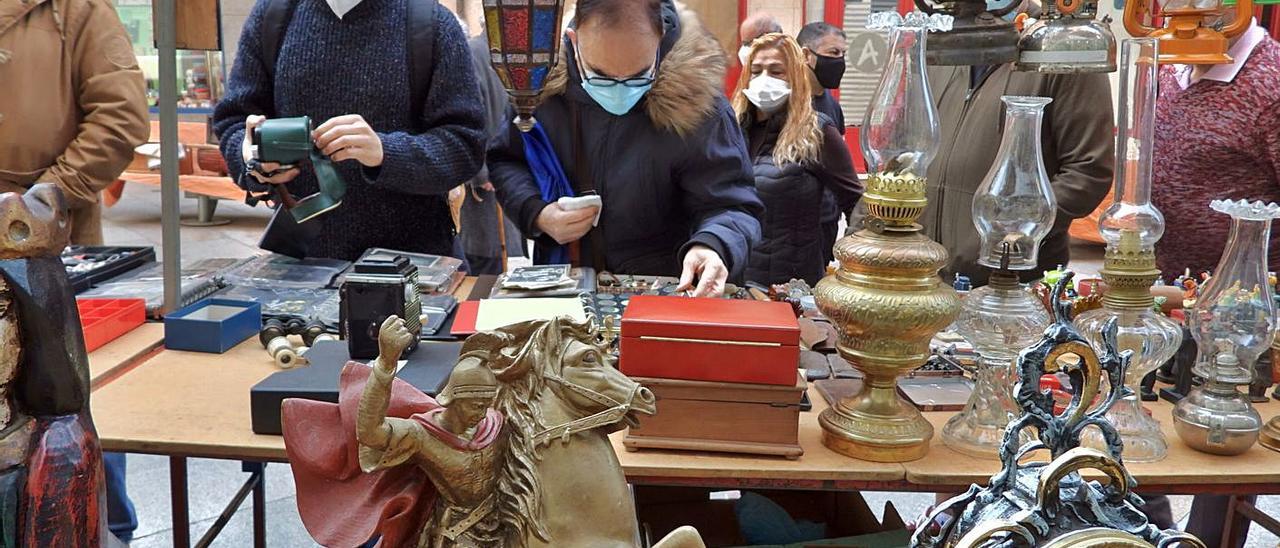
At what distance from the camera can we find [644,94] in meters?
2.69

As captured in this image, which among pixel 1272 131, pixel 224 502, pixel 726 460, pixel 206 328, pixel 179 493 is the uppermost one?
pixel 1272 131

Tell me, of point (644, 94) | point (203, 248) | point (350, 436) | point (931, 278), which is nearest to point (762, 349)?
point (931, 278)

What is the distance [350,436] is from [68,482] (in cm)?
35

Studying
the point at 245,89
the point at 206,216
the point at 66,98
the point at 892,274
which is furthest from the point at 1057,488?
the point at 206,216

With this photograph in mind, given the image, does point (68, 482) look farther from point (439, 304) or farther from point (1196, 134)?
point (1196, 134)

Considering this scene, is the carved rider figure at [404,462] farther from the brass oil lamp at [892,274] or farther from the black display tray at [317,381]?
the brass oil lamp at [892,274]

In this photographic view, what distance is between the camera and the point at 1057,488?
875 millimetres

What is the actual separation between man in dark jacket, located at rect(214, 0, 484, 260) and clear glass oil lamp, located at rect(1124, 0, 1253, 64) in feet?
5.18

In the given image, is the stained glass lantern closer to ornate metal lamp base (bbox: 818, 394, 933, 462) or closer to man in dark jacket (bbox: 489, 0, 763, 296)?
man in dark jacket (bbox: 489, 0, 763, 296)

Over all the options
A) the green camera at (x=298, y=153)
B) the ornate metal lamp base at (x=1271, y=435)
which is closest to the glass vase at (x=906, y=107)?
the ornate metal lamp base at (x=1271, y=435)

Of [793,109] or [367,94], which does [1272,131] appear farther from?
[367,94]

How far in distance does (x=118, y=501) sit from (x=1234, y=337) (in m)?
2.73

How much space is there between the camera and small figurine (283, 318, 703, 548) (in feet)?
3.46

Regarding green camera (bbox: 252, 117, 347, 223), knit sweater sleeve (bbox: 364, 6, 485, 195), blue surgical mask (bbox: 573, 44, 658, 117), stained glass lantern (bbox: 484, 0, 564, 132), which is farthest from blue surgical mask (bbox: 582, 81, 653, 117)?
green camera (bbox: 252, 117, 347, 223)
